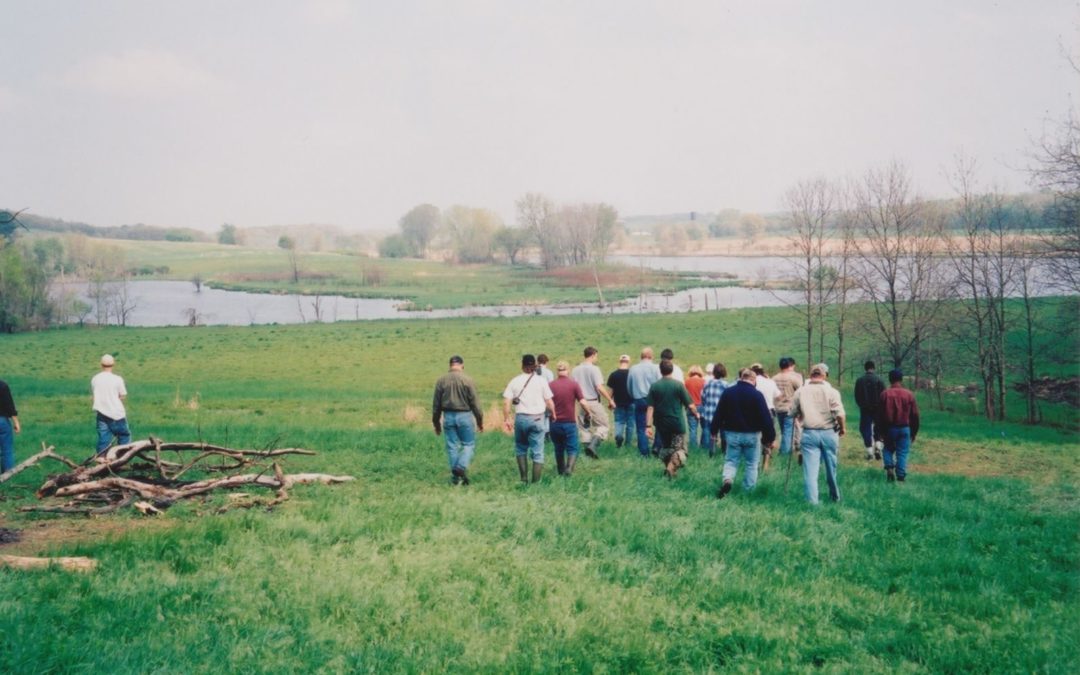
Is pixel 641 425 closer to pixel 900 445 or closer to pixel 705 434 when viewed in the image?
pixel 705 434

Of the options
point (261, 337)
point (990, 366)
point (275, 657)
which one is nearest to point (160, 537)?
point (275, 657)

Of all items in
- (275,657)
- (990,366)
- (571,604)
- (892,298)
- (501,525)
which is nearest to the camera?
(275,657)

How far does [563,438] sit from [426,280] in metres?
99.3

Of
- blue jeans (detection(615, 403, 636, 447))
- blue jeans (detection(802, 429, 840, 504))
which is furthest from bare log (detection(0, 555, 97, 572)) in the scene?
blue jeans (detection(615, 403, 636, 447))

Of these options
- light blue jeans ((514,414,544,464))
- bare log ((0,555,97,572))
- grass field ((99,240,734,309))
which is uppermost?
grass field ((99,240,734,309))

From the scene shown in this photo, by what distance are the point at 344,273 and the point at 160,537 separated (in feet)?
396

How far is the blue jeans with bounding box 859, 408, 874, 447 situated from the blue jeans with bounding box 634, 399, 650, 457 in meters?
4.53

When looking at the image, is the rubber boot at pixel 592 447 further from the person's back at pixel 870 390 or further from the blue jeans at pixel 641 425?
the person's back at pixel 870 390

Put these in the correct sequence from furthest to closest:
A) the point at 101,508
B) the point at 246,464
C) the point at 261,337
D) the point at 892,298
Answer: the point at 261,337, the point at 892,298, the point at 246,464, the point at 101,508

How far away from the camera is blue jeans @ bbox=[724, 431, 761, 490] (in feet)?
36.7

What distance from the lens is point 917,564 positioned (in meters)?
8.30

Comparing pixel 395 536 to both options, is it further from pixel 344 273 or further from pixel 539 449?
pixel 344 273

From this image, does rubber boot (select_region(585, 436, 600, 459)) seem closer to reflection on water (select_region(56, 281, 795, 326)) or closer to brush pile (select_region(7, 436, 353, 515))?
brush pile (select_region(7, 436, 353, 515))

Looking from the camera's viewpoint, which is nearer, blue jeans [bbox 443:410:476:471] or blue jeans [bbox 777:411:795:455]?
blue jeans [bbox 443:410:476:471]
